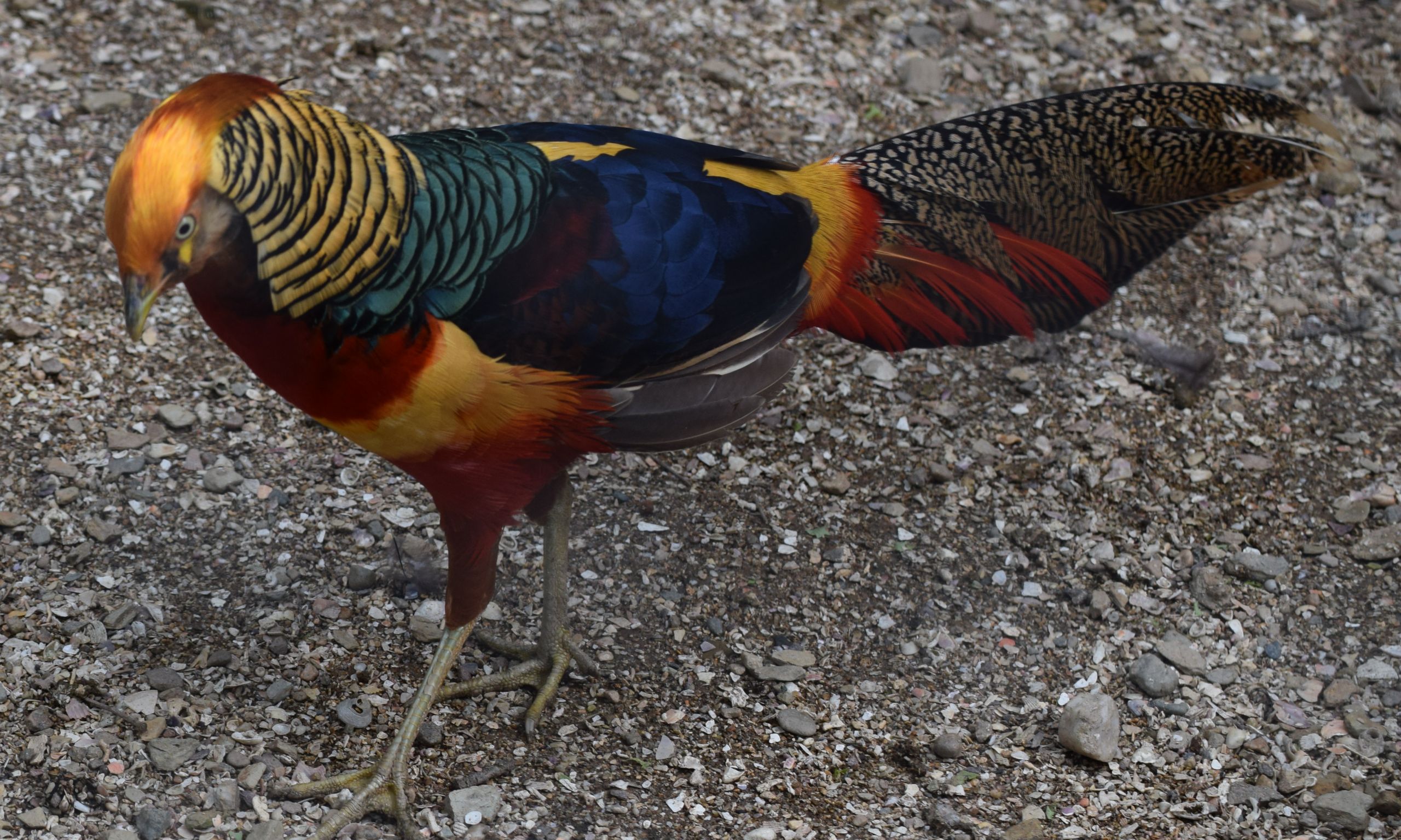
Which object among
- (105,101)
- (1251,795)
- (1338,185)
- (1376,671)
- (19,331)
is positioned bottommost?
(1251,795)

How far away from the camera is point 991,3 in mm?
4992

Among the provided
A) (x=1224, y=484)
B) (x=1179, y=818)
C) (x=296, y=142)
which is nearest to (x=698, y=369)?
(x=296, y=142)

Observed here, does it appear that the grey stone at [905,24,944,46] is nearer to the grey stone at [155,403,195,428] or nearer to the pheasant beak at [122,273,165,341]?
the grey stone at [155,403,195,428]

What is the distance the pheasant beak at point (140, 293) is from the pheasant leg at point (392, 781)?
39.0 inches

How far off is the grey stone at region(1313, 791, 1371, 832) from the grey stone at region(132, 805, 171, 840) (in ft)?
7.62

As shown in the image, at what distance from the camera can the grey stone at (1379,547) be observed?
3262 millimetres

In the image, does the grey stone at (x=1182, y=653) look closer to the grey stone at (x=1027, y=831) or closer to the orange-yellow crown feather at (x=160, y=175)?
the grey stone at (x=1027, y=831)

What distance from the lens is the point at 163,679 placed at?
8.96 ft

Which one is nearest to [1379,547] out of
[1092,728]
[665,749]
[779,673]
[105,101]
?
[1092,728]

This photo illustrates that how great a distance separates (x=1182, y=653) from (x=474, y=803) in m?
1.68

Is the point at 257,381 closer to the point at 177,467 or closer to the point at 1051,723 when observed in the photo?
the point at 177,467

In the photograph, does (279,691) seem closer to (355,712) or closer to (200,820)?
(355,712)

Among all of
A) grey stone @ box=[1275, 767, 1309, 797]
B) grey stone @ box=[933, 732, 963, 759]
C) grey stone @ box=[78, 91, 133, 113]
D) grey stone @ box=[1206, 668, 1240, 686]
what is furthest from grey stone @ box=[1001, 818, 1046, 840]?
grey stone @ box=[78, 91, 133, 113]

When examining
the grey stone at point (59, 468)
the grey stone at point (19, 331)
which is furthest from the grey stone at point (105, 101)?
the grey stone at point (59, 468)
